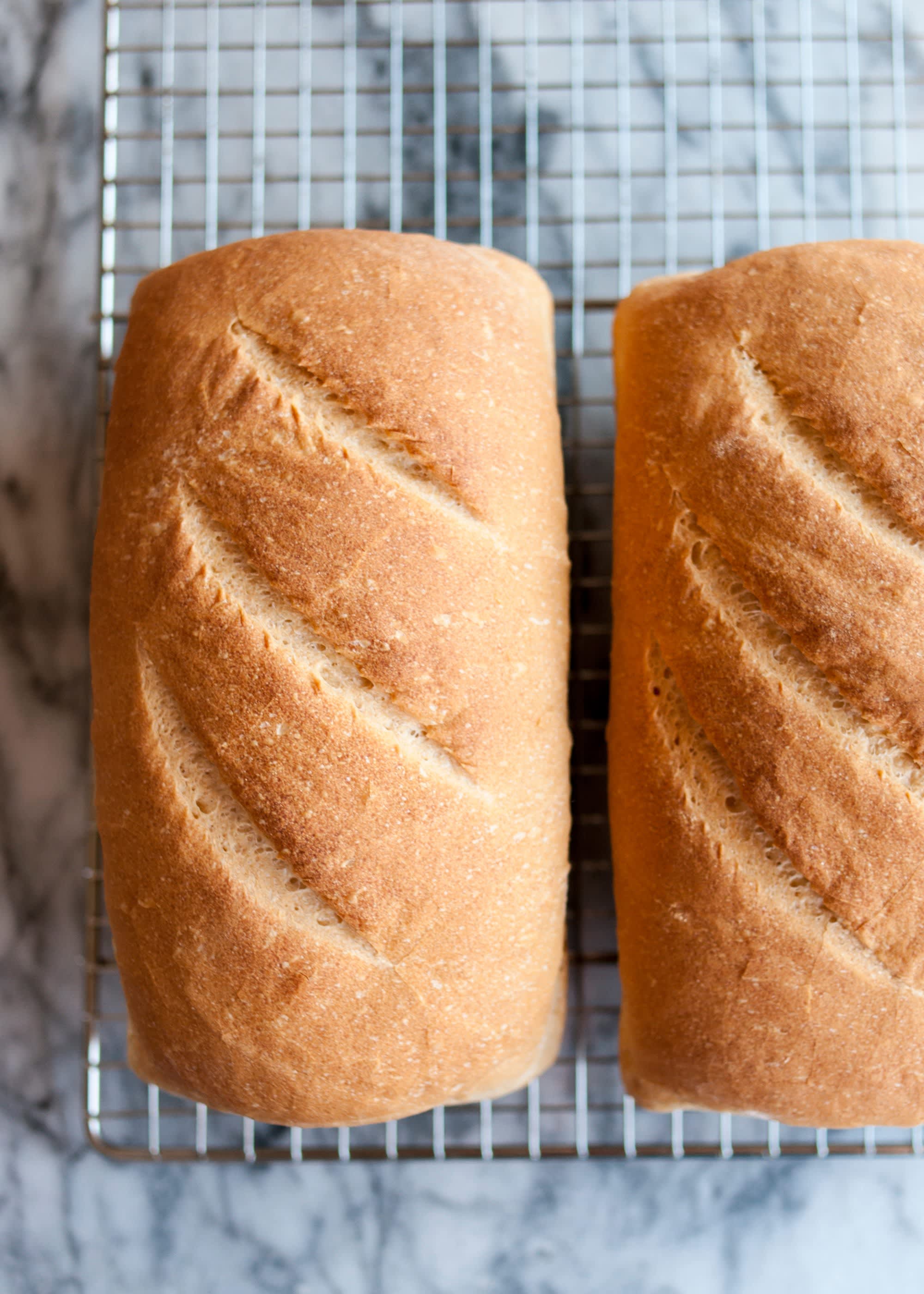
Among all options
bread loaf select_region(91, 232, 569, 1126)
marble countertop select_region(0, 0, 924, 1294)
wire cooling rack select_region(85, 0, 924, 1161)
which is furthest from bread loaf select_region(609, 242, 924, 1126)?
marble countertop select_region(0, 0, 924, 1294)

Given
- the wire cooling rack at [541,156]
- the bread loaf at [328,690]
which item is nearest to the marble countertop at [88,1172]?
the wire cooling rack at [541,156]

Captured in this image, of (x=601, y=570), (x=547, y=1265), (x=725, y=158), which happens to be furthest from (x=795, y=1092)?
(x=725, y=158)

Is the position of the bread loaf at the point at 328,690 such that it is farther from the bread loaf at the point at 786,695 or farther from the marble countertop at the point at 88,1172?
the marble countertop at the point at 88,1172

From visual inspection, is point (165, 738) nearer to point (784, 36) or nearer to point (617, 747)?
point (617, 747)

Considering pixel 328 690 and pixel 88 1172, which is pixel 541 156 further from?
pixel 88 1172

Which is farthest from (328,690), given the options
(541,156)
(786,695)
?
(541,156)
